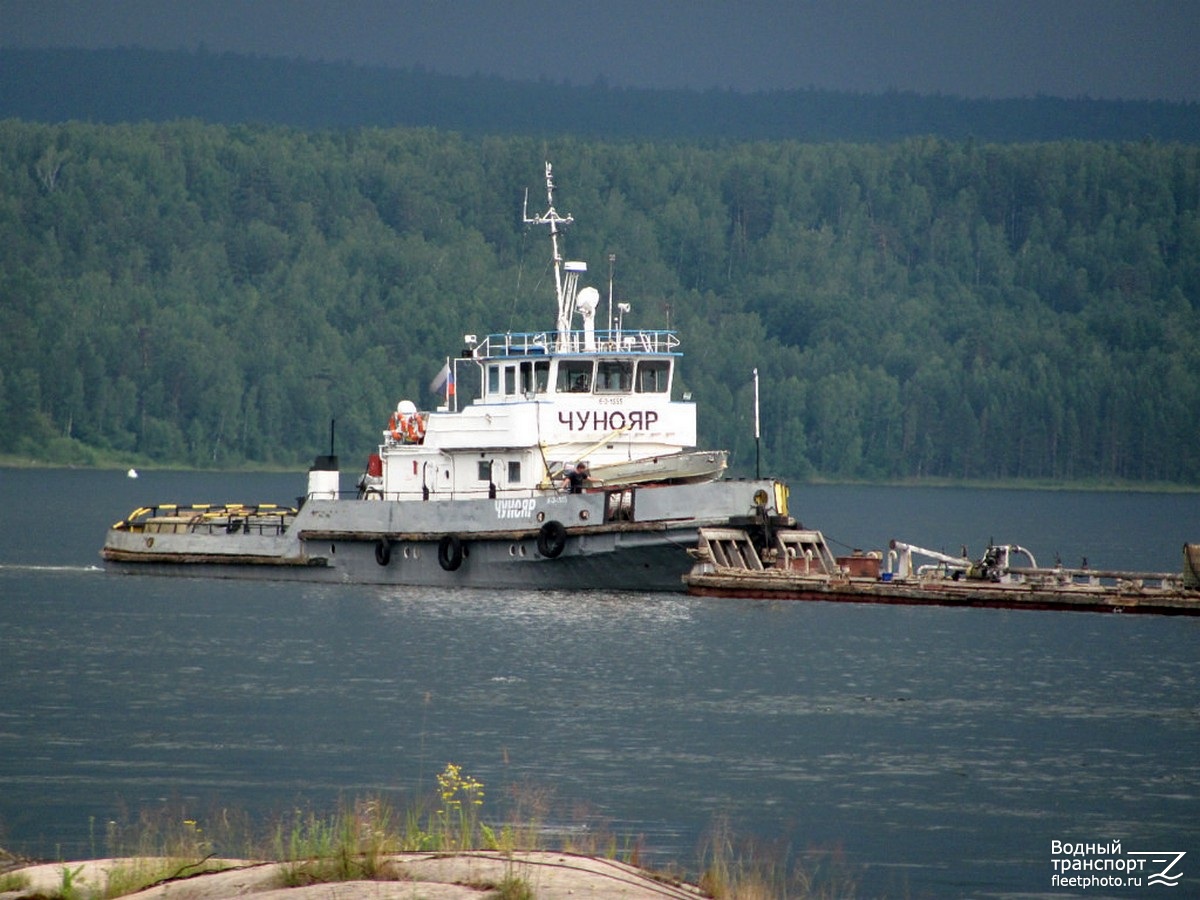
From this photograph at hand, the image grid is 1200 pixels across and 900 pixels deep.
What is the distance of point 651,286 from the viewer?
15200 centimetres

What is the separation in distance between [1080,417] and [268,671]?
10651 centimetres

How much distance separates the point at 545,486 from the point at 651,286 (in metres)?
114

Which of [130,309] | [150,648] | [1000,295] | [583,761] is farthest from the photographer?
[1000,295]

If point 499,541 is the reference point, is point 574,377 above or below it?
above

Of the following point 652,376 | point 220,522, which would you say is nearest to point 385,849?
point 652,376

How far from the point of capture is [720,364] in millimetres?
133375

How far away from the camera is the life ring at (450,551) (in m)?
39.4

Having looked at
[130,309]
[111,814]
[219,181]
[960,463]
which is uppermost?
[219,181]

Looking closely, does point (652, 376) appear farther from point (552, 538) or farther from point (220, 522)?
point (220, 522)

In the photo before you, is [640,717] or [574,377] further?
[574,377]

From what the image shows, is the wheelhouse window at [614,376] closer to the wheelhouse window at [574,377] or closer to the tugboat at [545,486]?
the tugboat at [545,486]

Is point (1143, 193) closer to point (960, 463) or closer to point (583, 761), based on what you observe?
point (960, 463)

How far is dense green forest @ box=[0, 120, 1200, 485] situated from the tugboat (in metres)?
69.7

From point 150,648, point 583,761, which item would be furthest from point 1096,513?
point 583,761
